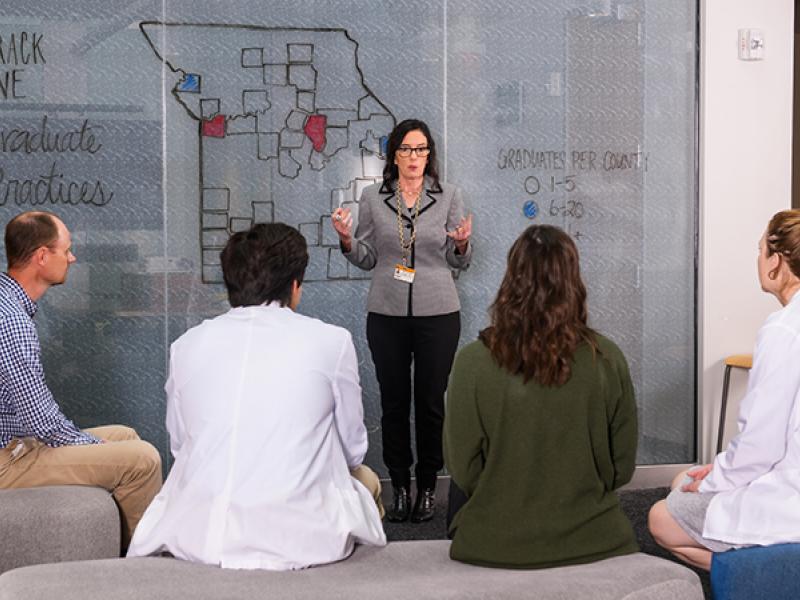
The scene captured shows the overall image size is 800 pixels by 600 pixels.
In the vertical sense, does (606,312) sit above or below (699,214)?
below

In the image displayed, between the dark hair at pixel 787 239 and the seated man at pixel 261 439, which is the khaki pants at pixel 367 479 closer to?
the seated man at pixel 261 439

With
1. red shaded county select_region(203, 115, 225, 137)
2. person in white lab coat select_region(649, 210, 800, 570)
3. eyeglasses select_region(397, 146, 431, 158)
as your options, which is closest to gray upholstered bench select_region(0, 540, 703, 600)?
person in white lab coat select_region(649, 210, 800, 570)

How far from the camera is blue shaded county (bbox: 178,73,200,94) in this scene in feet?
14.3

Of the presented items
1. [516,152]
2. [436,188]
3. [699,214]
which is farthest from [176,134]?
[699,214]

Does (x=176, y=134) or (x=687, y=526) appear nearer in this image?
(x=687, y=526)

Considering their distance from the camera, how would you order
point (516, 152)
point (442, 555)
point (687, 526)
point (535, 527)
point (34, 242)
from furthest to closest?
point (516, 152), point (34, 242), point (687, 526), point (442, 555), point (535, 527)

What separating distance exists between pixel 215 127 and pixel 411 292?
119cm

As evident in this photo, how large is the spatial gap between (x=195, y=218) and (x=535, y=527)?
2644mm

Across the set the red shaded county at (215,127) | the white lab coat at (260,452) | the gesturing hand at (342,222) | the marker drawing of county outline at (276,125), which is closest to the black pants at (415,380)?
the gesturing hand at (342,222)

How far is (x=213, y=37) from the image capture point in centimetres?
437

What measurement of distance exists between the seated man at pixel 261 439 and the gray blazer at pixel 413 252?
5.21ft

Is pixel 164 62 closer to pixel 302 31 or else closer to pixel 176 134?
pixel 176 134

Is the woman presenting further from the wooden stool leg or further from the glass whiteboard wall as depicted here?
the wooden stool leg

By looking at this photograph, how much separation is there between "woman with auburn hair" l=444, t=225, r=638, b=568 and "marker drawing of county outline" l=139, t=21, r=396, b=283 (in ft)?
7.62
